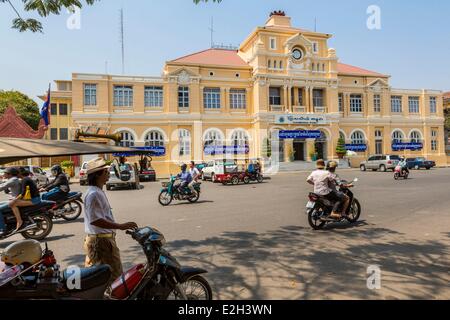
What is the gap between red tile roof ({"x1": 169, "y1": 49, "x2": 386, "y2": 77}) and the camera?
113 ft

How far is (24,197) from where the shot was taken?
6.92 metres

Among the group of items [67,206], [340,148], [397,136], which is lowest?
[67,206]

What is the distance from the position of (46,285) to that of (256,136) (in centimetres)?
3054

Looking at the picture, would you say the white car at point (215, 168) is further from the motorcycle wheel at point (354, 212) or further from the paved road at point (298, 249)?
the motorcycle wheel at point (354, 212)

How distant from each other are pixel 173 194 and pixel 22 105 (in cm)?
4046

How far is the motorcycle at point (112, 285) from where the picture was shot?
10.3 ft

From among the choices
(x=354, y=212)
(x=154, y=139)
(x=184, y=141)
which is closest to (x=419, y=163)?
(x=184, y=141)

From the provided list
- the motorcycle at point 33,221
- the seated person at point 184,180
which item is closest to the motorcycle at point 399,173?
the seated person at point 184,180

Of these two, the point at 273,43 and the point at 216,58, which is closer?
the point at 273,43

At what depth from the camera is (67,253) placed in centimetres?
584

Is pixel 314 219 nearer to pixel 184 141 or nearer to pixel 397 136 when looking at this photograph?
pixel 184 141

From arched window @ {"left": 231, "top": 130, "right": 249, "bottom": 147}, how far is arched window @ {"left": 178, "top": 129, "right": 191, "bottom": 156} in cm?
467

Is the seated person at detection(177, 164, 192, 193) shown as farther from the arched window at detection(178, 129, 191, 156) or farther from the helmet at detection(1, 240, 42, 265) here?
the arched window at detection(178, 129, 191, 156)

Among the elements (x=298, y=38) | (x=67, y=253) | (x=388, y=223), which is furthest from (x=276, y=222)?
(x=298, y=38)
